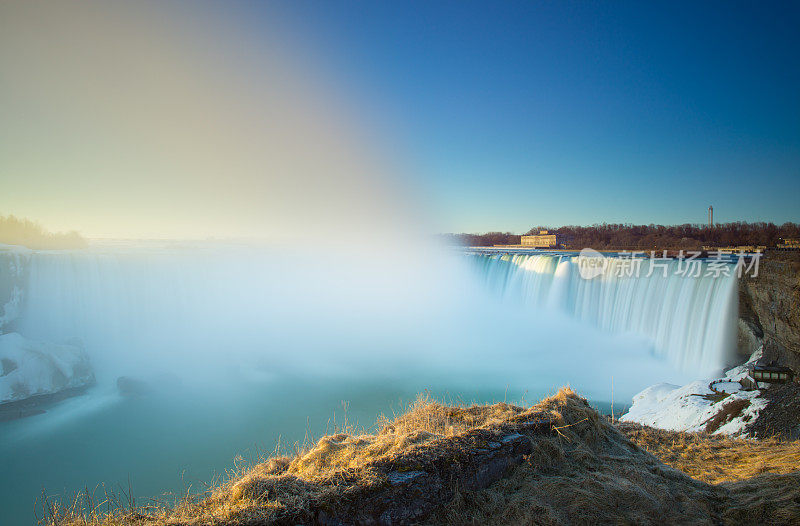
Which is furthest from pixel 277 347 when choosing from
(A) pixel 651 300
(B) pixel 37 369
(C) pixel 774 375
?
(C) pixel 774 375

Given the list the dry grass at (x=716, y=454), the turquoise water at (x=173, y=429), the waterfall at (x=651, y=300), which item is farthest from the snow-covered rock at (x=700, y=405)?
the turquoise water at (x=173, y=429)

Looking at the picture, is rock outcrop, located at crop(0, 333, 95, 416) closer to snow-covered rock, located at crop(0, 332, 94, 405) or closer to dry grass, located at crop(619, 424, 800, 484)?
snow-covered rock, located at crop(0, 332, 94, 405)

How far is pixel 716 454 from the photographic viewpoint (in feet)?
22.6

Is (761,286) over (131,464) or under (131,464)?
over


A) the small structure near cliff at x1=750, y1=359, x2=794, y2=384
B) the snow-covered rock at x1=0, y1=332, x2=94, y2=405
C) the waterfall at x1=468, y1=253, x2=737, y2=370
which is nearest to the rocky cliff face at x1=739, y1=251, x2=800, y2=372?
the waterfall at x1=468, y1=253, x2=737, y2=370

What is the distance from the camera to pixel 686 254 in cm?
2481

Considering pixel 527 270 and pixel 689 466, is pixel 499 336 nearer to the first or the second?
pixel 527 270

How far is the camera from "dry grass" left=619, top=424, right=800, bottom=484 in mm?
5590

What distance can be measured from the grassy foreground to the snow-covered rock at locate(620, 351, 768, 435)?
6.28 meters

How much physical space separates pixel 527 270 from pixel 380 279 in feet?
91.9

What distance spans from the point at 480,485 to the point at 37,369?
26.3 metres

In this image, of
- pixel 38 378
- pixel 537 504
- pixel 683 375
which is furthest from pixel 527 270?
pixel 38 378

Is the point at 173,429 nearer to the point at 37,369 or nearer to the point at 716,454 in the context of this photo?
the point at 37,369

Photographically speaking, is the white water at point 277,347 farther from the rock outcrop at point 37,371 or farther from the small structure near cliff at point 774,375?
the small structure near cliff at point 774,375
